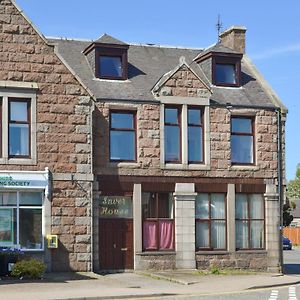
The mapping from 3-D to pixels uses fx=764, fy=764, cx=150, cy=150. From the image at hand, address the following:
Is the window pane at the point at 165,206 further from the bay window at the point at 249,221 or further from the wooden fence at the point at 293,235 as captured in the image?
the wooden fence at the point at 293,235

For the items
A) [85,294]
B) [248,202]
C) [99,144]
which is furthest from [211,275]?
[85,294]

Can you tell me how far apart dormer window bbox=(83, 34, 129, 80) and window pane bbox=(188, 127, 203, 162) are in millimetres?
3484

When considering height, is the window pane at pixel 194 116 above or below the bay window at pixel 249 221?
above

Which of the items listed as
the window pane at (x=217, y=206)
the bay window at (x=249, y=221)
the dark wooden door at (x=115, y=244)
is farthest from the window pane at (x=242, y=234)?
the dark wooden door at (x=115, y=244)

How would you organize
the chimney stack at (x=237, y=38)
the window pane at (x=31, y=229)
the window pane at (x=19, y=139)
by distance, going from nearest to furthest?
the window pane at (x=31, y=229) → the window pane at (x=19, y=139) → the chimney stack at (x=237, y=38)

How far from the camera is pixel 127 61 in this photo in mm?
30875

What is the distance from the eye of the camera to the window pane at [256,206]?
102ft

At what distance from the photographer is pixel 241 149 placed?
31.2 m

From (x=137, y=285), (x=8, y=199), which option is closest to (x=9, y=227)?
(x=8, y=199)

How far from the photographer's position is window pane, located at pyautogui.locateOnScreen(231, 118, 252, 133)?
31047mm

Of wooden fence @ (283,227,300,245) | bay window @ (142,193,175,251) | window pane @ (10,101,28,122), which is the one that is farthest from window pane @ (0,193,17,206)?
wooden fence @ (283,227,300,245)

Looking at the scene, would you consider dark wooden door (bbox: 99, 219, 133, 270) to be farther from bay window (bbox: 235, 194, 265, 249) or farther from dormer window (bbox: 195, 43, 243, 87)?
dormer window (bbox: 195, 43, 243, 87)

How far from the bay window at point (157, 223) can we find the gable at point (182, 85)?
403 centimetres

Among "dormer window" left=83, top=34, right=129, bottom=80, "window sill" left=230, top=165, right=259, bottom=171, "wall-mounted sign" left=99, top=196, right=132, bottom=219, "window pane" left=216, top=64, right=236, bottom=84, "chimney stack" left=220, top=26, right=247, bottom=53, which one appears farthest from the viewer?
"chimney stack" left=220, top=26, right=247, bottom=53
